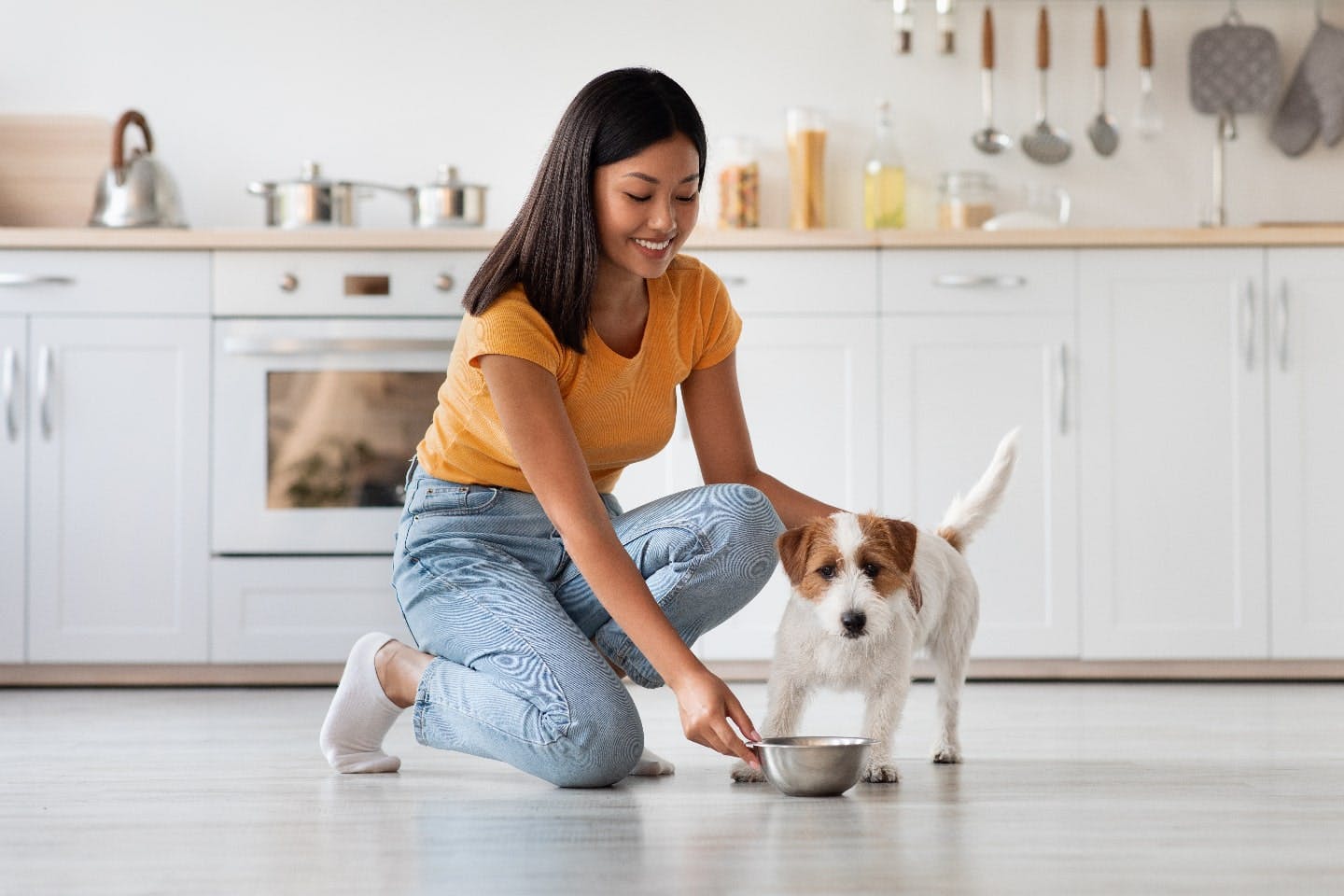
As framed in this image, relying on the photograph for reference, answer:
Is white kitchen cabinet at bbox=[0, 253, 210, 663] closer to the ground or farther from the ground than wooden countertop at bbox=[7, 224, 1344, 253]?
closer to the ground

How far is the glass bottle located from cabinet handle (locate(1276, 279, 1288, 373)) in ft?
3.16

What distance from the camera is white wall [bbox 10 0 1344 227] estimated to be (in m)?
3.99

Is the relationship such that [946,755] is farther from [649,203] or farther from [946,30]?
[946,30]

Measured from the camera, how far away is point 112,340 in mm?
3379

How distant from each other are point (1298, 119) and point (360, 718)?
313cm

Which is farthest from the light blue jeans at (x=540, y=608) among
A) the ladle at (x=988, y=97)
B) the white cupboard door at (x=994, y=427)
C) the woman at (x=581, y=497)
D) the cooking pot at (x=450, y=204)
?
the ladle at (x=988, y=97)

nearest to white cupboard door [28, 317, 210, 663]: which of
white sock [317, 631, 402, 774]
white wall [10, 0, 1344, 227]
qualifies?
white wall [10, 0, 1344, 227]

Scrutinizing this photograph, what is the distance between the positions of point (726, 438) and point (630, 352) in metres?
0.23

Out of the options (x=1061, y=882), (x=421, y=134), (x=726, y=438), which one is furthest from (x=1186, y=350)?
(x=1061, y=882)

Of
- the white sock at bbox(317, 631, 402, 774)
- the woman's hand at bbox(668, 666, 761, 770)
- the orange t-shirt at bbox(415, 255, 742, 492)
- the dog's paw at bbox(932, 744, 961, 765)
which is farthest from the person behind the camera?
the dog's paw at bbox(932, 744, 961, 765)

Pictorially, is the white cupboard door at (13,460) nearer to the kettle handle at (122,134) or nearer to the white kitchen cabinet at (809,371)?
the kettle handle at (122,134)

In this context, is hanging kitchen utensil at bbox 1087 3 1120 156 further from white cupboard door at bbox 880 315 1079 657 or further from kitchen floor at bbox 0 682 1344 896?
kitchen floor at bbox 0 682 1344 896

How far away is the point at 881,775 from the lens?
6.10 feet

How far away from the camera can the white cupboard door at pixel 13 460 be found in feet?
11.0
